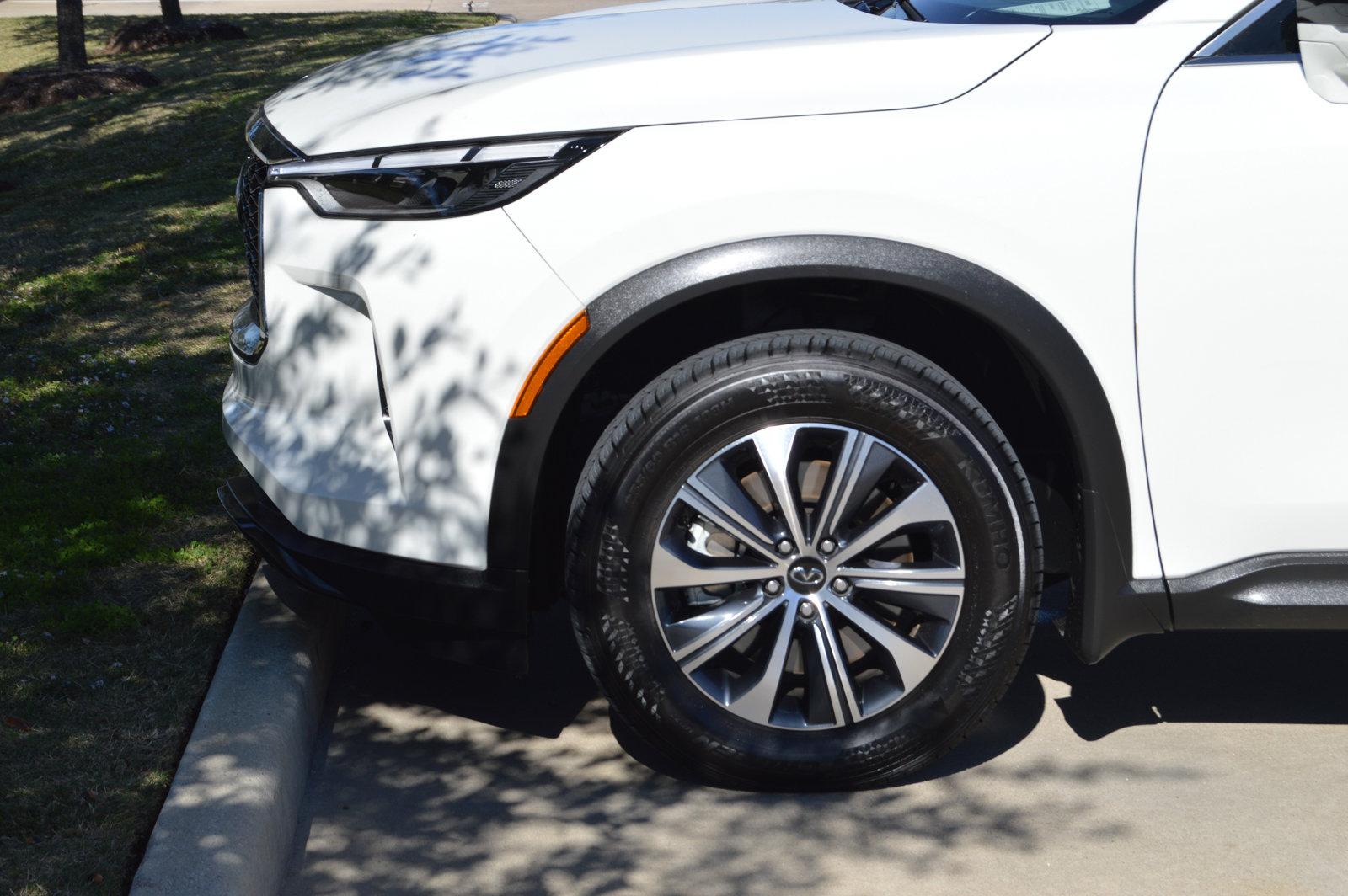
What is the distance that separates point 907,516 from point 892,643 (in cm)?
28

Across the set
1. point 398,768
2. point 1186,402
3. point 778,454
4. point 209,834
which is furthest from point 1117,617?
point 209,834

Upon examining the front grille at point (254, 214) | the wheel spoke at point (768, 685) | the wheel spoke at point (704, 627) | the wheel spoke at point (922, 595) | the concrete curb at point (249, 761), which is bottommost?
the concrete curb at point (249, 761)

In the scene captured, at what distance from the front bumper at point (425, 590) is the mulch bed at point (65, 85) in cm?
1044

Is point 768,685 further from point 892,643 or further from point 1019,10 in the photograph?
point 1019,10

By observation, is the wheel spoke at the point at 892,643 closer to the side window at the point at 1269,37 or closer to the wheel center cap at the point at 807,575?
the wheel center cap at the point at 807,575

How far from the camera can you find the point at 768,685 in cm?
306

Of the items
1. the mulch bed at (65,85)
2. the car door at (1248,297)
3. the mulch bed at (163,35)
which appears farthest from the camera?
the mulch bed at (163,35)

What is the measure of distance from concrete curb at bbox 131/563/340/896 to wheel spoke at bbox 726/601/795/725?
999mm

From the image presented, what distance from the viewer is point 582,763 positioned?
3396mm

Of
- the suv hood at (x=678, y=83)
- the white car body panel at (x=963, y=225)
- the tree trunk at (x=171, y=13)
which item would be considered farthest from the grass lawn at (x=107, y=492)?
the tree trunk at (x=171, y=13)

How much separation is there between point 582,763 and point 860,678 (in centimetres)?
72

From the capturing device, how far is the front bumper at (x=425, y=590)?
301cm

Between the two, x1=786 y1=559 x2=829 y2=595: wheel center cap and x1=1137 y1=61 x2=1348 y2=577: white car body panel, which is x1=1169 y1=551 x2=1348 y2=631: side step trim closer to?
x1=1137 y1=61 x2=1348 y2=577: white car body panel

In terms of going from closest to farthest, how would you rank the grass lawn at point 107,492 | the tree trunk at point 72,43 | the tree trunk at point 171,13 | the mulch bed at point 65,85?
the grass lawn at point 107,492 → the mulch bed at point 65,85 → the tree trunk at point 72,43 → the tree trunk at point 171,13
